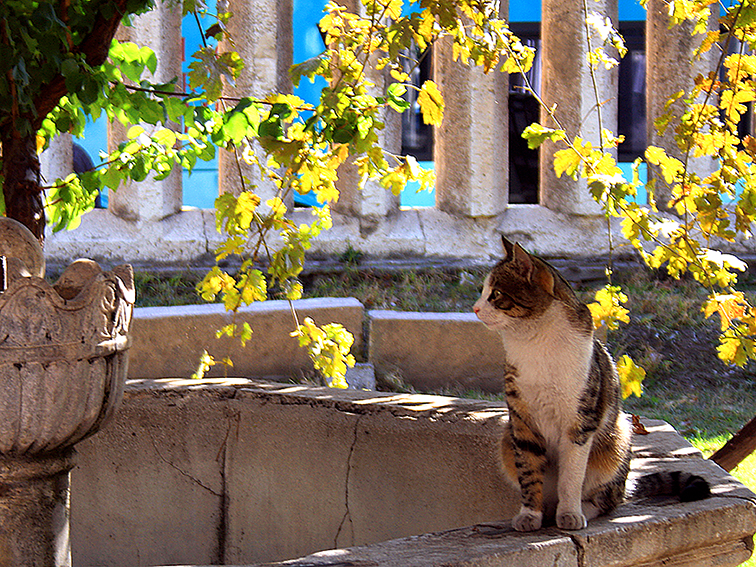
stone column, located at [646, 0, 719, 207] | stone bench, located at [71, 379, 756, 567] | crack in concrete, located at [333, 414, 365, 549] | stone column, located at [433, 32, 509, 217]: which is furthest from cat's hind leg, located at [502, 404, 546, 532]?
stone column, located at [646, 0, 719, 207]

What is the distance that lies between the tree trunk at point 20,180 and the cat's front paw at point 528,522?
1.29 metres

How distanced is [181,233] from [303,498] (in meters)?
3.04

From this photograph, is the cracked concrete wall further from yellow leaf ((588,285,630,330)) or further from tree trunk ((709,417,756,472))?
tree trunk ((709,417,756,472))

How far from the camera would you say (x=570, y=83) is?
502 cm

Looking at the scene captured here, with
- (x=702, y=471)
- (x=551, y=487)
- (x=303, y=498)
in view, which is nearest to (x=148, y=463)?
(x=303, y=498)

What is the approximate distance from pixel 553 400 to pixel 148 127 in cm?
393

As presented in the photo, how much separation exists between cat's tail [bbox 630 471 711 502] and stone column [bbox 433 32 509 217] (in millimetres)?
3496

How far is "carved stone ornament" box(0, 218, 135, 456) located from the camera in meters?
1.29

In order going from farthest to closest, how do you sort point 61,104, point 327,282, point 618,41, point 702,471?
point 327,282, point 61,104, point 618,41, point 702,471

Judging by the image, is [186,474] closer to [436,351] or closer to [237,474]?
[237,474]

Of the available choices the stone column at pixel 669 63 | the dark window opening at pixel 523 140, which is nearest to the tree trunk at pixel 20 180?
the stone column at pixel 669 63

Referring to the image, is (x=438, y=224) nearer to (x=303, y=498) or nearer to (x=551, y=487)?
(x=303, y=498)

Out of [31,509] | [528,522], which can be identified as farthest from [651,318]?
[31,509]

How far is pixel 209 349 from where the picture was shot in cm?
383
